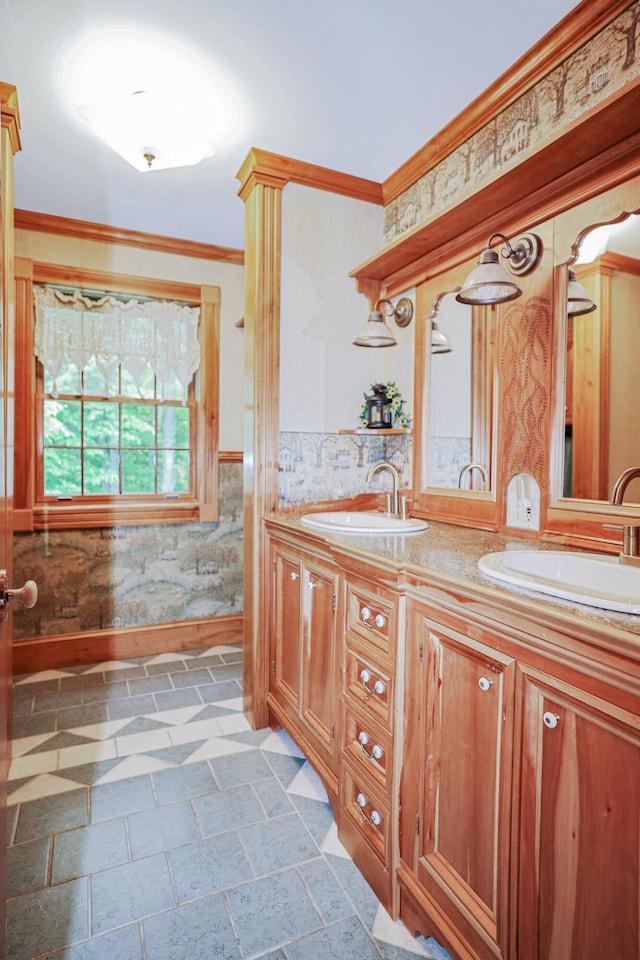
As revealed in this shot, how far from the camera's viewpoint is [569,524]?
1.67m

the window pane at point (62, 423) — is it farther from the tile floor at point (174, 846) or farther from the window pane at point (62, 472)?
the tile floor at point (174, 846)

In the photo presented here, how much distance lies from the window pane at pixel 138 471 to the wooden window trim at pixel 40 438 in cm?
9

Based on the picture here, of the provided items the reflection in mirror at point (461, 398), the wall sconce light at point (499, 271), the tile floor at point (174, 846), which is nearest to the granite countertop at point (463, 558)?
the reflection in mirror at point (461, 398)

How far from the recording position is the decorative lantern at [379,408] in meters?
2.56

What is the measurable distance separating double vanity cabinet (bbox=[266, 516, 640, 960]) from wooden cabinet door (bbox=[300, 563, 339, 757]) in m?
0.02

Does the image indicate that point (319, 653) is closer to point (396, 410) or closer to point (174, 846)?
point (174, 846)

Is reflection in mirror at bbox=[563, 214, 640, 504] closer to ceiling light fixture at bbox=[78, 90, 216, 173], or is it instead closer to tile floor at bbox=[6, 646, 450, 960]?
tile floor at bbox=[6, 646, 450, 960]

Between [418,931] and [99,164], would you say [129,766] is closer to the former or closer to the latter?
[418,931]

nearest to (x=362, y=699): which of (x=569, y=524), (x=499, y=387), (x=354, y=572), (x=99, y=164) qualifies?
(x=354, y=572)

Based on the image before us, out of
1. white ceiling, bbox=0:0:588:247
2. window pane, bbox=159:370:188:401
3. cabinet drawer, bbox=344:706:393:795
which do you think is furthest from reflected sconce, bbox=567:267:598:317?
window pane, bbox=159:370:188:401

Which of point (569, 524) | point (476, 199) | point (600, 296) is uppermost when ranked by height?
point (476, 199)

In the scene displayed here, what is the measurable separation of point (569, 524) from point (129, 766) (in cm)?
198

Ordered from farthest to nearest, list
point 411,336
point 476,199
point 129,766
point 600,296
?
point 411,336 → point 129,766 → point 476,199 → point 600,296

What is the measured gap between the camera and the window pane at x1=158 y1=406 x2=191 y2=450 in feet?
11.8
